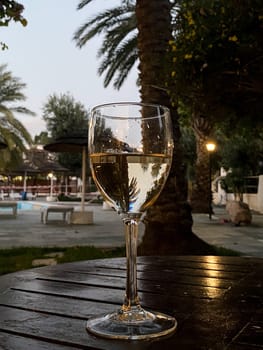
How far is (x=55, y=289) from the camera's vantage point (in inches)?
45.6

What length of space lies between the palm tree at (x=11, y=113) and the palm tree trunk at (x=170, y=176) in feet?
59.6

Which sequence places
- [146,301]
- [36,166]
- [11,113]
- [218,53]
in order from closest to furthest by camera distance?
[146,301] < [218,53] < [11,113] < [36,166]

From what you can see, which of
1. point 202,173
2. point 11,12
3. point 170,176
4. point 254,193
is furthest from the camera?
point 254,193

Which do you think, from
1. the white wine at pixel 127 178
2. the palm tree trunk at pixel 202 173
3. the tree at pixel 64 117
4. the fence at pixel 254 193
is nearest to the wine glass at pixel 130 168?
the white wine at pixel 127 178

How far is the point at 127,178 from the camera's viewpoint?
813mm

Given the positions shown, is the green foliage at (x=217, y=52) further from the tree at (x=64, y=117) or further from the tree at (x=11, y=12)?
the tree at (x=64, y=117)

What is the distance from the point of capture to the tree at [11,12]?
3924 mm

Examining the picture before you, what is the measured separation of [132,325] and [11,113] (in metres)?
23.1

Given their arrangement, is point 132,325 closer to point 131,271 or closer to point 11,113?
point 131,271

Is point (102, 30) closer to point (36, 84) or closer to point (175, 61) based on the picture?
point (175, 61)

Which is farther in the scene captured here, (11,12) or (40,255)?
(40,255)

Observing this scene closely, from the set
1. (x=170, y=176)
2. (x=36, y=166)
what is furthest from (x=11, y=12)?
(x=36, y=166)

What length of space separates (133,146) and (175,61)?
421 cm

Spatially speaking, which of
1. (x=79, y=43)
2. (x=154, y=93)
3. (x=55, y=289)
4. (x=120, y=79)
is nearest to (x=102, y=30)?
(x=79, y=43)
